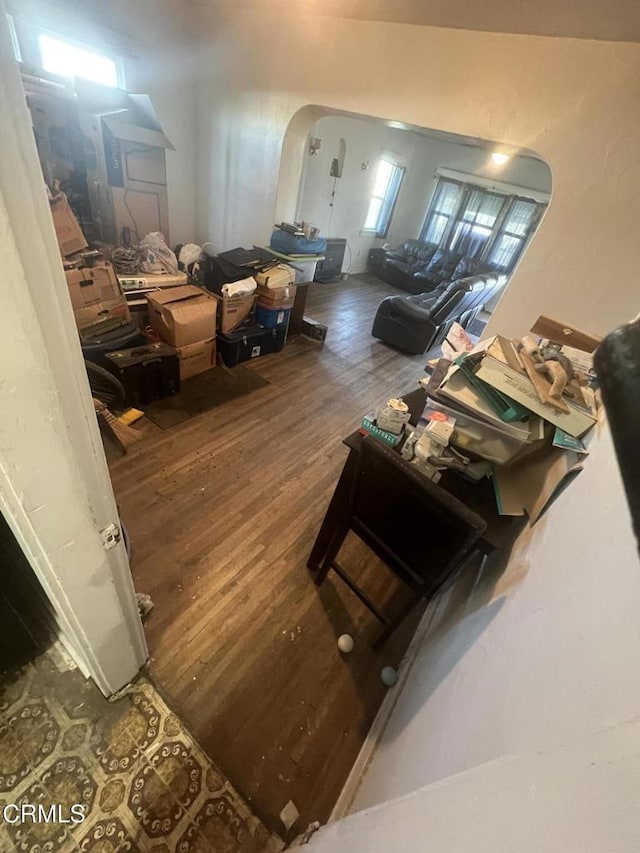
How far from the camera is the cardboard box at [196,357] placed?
8.66 ft

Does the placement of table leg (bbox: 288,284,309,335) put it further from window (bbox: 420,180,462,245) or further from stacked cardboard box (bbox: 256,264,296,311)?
window (bbox: 420,180,462,245)

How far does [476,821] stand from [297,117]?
3827 mm

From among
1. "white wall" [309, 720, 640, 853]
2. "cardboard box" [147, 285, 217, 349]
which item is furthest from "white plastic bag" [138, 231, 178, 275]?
"white wall" [309, 720, 640, 853]

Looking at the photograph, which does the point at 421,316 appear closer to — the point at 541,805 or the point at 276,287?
the point at 276,287

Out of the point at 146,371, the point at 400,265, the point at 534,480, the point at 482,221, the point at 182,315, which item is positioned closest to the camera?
the point at 534,480

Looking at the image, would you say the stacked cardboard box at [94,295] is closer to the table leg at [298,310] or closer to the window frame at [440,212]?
the table leg at [298,310]

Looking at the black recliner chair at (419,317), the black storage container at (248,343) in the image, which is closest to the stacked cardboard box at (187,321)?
the black storage container at (248,343)

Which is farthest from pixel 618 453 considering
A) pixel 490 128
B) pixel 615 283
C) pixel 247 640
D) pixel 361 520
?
pixel 490 128

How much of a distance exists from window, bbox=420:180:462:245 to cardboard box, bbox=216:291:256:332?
19.5ft

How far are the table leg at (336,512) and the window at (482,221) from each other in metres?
6.99

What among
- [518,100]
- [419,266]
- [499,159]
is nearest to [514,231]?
[499,159]

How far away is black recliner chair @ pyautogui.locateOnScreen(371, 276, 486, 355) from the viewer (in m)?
3.78

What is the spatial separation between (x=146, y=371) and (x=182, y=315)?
48cm

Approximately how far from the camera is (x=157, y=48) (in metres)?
2.84
